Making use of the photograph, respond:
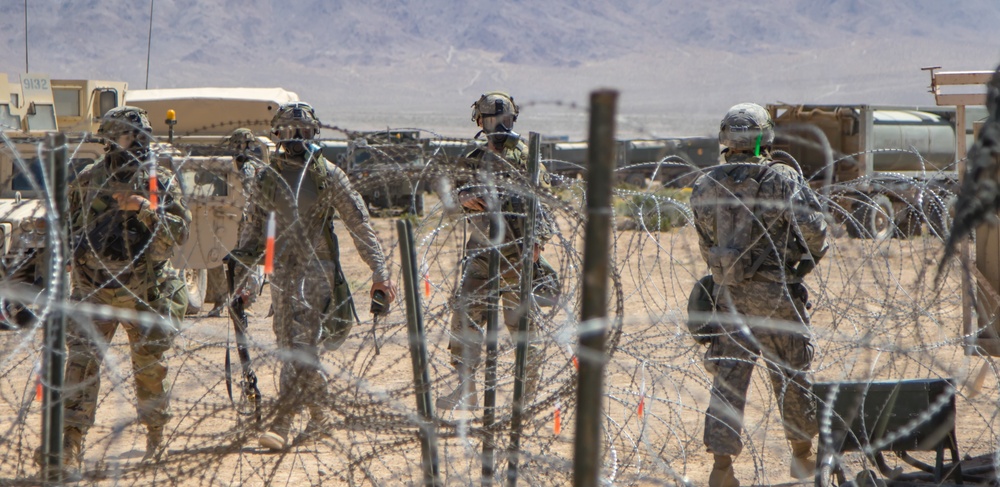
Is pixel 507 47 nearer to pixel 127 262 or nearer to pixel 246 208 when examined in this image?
pixel 246 208

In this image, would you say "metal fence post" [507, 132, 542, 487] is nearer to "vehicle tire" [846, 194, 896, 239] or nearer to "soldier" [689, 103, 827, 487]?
"soldier" [689, 103, 827, 487]

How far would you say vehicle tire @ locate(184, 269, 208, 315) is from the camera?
9.48m

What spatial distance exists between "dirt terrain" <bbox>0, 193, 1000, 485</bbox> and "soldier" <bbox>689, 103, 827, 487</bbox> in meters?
0.11

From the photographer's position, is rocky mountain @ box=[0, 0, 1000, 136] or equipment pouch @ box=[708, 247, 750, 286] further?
rocky mountain @ box=[0, 0, 1000, 136]

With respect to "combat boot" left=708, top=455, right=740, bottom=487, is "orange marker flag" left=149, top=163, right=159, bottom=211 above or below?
above

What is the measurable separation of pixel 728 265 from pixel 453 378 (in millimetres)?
1776

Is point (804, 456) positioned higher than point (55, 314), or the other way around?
point (55, 314)

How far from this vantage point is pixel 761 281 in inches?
180

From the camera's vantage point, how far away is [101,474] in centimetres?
294

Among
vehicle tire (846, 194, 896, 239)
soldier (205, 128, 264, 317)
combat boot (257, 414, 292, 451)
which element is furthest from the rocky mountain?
combat boot (257, 414, 292, 451)

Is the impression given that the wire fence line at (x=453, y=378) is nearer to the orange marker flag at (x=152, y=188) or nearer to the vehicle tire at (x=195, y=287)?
the orange marker flag at (x=152, y=188)

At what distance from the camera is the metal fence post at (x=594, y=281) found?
1.76m

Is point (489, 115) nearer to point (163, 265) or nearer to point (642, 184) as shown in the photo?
point (163, 265)

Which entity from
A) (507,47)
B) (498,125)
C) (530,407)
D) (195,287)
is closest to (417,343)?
(530,407)
